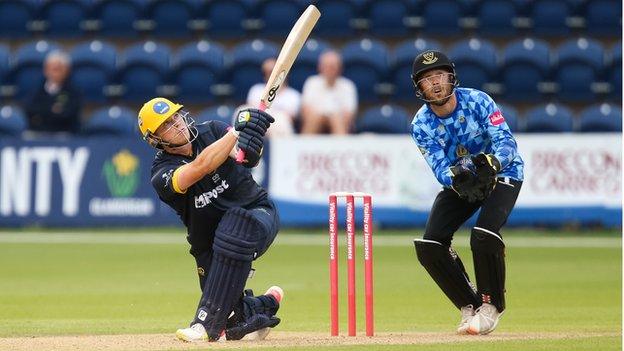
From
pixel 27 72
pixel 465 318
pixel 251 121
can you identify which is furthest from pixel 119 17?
pixel 251 121

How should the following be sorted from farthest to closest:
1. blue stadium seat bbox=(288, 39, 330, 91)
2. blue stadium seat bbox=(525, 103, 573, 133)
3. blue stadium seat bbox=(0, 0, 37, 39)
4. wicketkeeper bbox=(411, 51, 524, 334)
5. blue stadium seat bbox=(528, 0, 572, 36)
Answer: blue stadium seat bbox=(0, 0, 37, 39), blue stadium seat bbox=(528, 0, 572, 36), blue stadium seat bbox=(288, 39, 330, 91), blue stadium seat bbox=(525, 103, 573, 133), wicketkeeper bbox=(411, 51, 524, 334)

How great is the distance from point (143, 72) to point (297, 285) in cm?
839

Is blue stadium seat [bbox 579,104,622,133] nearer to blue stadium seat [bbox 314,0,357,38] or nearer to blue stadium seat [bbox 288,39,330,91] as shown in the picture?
blue stadium seat [bbox 288,39,330,91]

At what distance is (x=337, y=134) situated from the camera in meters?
18.2

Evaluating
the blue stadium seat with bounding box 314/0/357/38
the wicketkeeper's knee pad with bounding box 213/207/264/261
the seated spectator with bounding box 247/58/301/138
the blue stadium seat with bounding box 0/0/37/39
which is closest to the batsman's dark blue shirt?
the wicketkeeper's knee pad with bounding box 213/207/264/261

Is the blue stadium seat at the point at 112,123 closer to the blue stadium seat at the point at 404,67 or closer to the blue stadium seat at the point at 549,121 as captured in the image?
the blue stadium seat at the point at 404,67

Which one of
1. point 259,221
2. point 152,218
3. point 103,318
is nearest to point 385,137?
point 152,218

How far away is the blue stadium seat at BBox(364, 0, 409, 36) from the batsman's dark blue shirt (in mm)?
12774

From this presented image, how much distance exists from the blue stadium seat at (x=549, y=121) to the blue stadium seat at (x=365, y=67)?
8.25ft

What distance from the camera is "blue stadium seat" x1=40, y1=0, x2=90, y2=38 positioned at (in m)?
21.6

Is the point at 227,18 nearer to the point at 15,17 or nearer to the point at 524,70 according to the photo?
the point at 15,17

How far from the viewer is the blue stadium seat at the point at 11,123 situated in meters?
19.0

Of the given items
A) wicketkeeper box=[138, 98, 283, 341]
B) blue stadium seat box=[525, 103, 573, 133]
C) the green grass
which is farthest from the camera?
blue stadium seat box=[525, 103, 573, 133]

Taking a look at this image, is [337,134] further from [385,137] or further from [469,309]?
[469,309]
